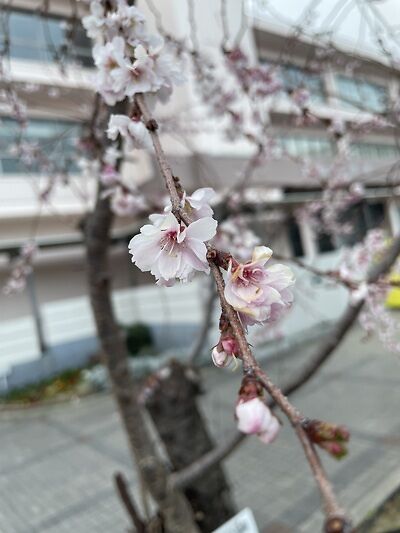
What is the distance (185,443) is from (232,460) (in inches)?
82.3

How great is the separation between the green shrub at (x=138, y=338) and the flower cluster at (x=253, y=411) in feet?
29.1

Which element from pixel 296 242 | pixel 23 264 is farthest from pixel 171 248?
pixel 296 242

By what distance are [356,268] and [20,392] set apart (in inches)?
281

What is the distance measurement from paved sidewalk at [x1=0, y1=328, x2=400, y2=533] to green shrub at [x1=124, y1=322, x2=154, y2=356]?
2243mm

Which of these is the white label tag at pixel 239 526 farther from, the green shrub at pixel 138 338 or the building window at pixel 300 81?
the green shrub at pixel 138 338

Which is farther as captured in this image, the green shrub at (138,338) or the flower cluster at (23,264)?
the green shrub at (138,338)

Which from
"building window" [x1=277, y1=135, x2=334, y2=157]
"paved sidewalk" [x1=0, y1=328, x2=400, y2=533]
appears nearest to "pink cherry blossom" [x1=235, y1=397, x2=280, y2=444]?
"paved sidewalk" [x1=0, y1=328, x2=400, y2=533]

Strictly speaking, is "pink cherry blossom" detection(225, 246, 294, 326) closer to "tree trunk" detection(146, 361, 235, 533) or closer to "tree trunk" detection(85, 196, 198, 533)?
"tree trunk" detection(85, 196, 198, 533)

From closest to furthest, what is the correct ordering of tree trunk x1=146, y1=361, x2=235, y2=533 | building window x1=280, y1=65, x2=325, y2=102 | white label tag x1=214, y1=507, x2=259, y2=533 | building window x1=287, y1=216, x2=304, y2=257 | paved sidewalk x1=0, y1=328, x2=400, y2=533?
white label tag x1=214, y1=507, x2=259, y2=533 < building window x1=280, y1=65, x2=325, y2=102 < tree trunk x1=146, y1=361, x2=235, y2=533 < paved sidewalk x1=0, y1=328, x2=400, y2=533 < building window x1=287, y1=216, x2=304, y2=257

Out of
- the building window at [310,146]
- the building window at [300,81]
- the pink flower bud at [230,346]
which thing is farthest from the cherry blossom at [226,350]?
the building window at [310,146]

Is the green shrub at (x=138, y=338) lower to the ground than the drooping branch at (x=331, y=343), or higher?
lower

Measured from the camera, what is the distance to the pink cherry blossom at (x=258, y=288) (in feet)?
1.81

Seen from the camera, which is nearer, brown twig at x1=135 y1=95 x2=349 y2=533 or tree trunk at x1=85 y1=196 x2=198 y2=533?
brown twig at x1=135 y1=95 x2=349 y2=533

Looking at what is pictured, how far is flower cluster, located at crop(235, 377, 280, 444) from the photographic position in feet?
1.90
